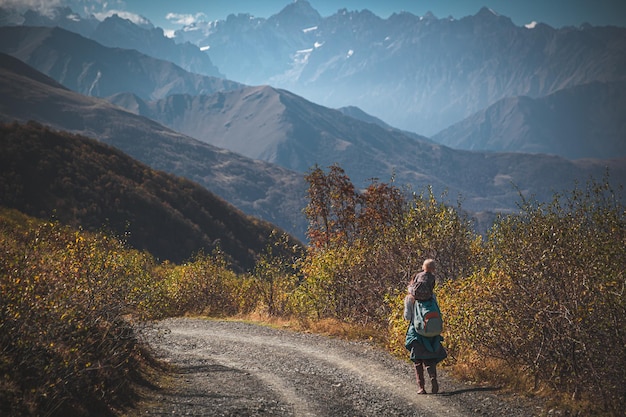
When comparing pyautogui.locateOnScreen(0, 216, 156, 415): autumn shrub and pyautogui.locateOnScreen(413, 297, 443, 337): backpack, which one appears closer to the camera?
pyautogui.locateOnScreen(0, 216, 156, 415): autumn shrub

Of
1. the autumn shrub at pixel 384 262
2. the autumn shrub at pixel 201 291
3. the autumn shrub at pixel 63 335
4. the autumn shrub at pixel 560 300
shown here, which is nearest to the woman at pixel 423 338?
the autumn shrub at pixel 560 300

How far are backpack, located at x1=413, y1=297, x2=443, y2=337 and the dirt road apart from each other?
154cm

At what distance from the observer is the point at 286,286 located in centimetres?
2883

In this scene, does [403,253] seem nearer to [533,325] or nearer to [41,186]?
[533,325]

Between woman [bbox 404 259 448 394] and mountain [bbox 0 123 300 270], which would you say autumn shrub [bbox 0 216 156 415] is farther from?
mountain [bbox 0 123 300 270]

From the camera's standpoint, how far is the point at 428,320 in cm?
1269

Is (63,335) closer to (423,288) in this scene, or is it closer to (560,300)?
(423,288)

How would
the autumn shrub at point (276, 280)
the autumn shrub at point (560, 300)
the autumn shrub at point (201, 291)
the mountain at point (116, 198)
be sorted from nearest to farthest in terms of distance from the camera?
the autumn shrub at point (560, 300), the autumn shrub at point (276, 280), the autumn shrub at point (201, 291), the mountain at point (116, 198)

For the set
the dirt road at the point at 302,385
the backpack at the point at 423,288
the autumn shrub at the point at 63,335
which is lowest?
the dirt road at the point at 302,385

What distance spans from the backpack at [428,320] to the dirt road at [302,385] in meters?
1.54

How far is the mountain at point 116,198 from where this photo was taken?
85.6 m

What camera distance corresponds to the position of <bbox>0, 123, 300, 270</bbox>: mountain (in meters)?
85.6

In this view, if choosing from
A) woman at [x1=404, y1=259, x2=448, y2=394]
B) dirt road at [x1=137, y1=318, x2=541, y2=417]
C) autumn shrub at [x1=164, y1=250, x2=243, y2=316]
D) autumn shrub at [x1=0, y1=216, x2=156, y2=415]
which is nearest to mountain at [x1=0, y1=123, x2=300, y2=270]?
autumn shrub at [x1=164, y1=250, x2=243, y2=316]

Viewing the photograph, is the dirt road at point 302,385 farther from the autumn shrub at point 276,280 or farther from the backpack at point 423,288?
the autumn shrub at point 276,280
